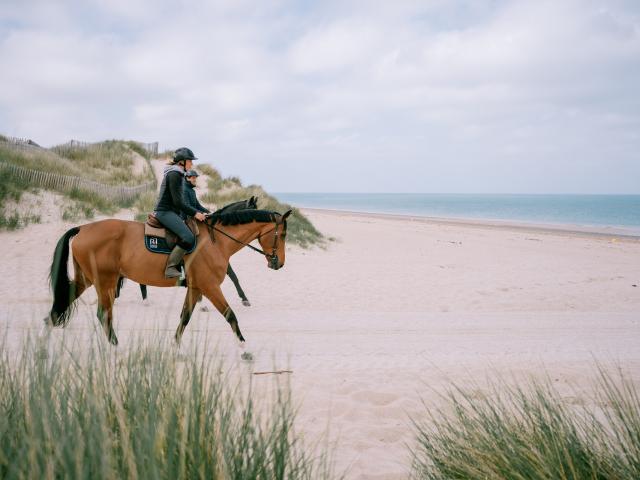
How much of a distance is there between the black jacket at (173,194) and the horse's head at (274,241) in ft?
3.81

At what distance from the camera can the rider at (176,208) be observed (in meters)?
6.35

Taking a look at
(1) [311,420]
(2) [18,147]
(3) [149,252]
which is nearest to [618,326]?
(1) [311,420]

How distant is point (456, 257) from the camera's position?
18969 mm

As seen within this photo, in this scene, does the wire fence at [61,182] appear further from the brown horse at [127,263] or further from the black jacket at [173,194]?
the black jacket at [173,194]

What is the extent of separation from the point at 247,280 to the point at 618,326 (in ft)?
28.1

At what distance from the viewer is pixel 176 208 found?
259 inches

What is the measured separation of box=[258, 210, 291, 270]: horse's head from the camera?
7066 millimetres

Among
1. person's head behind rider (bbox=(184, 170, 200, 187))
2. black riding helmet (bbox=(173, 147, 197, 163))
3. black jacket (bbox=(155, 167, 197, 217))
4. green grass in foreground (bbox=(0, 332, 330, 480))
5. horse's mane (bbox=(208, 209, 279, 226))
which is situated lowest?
green grass in foreground (bbox=(0, 332, 330, 480))

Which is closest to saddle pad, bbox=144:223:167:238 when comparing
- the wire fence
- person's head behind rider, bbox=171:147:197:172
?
person's head behind rider, bbox=171:147:197:172

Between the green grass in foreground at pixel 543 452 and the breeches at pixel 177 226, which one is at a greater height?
the breeches at pixel 177 226

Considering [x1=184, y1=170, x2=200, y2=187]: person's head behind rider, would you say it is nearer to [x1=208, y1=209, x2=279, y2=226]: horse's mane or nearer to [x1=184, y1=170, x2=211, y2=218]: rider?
[x1=184, y1=170, x2=211, y2=218]: rider

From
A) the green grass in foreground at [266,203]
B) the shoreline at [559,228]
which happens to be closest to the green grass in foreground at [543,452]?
the green grass in foreground at [266,203]

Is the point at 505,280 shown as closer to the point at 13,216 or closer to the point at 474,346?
the point at 474,346

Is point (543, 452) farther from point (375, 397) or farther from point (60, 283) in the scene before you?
point (60, 283)
